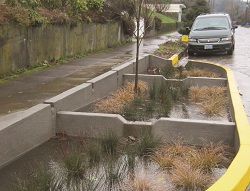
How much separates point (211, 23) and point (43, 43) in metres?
10.1

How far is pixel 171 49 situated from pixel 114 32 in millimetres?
3306

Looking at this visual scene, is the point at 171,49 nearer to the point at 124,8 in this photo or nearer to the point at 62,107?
the point at 124,8

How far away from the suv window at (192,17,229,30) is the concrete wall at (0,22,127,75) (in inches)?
190

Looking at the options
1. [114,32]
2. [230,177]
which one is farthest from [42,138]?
[114,32]

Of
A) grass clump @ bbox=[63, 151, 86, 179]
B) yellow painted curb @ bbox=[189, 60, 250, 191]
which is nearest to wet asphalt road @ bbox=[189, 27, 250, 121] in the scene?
yellow painted curb @ bbox=[189, 60, 250, 191]

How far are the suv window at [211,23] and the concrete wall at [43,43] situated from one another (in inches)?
190

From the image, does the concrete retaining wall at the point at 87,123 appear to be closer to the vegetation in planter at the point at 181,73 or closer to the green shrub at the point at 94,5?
the vegetation in planter at the point at 181,73

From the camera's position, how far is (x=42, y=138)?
19.8ft

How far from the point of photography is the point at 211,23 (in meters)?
18.9

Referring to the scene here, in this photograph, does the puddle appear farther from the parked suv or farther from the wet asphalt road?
the parked suv

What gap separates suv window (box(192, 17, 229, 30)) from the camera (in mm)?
18531

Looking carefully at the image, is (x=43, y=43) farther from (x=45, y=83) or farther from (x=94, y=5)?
(x=94, y=5)

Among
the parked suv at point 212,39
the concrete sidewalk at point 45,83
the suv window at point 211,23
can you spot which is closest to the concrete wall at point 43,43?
the concrete sidewalk at point 45,83

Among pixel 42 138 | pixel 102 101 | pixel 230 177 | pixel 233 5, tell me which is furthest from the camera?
pixel 233 5
